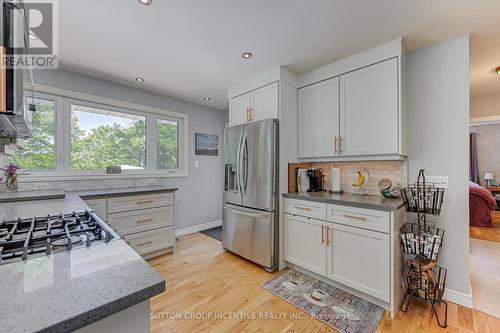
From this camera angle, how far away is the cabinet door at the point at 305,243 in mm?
2199

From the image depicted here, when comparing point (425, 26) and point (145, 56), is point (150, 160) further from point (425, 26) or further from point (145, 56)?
point (425, 26)

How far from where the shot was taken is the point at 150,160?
135 inches

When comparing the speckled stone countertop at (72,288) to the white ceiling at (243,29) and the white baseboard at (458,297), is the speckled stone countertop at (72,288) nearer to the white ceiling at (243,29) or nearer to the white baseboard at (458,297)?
the white ceiling at (243,29)

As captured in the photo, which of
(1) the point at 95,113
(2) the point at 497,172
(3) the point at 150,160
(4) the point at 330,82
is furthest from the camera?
(2) the point at 497,172

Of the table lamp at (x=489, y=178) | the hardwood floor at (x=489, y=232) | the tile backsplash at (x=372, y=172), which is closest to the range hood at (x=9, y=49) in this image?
the tile backsplash at (x=372, y=172)

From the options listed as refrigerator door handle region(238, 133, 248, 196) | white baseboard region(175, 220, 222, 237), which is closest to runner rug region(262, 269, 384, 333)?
refrigerator door handle region(238, 133, 248, 196)

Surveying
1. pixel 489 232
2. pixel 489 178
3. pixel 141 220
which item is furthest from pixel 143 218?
pixel 489 178

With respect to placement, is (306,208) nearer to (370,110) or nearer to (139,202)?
(370,110)

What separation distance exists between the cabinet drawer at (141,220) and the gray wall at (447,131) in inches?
116

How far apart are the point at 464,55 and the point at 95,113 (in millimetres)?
4156

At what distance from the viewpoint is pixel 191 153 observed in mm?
3932

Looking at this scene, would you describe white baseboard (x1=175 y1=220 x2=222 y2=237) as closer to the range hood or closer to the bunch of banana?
the bunch of banana

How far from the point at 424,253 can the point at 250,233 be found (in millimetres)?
1692

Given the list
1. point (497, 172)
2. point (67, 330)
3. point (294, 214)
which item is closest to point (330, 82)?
point (294, 214)
